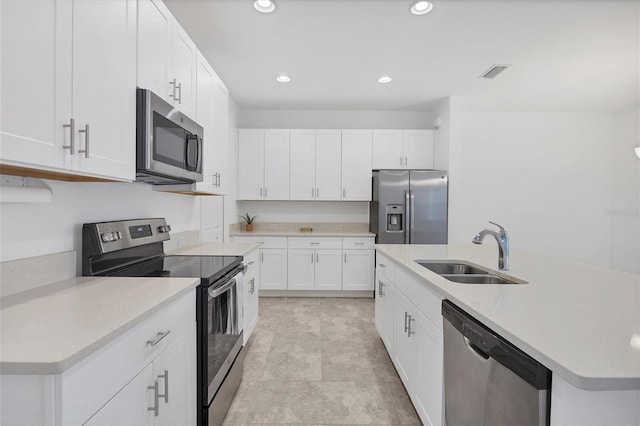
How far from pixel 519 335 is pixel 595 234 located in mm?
5388

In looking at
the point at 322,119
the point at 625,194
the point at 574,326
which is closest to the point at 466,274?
the point at 574,326

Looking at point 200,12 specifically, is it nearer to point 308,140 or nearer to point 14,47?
point 14,47

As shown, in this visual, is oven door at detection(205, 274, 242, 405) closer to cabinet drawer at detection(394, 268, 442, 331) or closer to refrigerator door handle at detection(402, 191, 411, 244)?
cabinet drawer at detection(394, 268, 442, 331)

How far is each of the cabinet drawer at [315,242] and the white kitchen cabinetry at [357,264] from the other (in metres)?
0.14

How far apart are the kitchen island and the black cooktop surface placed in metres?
1.09

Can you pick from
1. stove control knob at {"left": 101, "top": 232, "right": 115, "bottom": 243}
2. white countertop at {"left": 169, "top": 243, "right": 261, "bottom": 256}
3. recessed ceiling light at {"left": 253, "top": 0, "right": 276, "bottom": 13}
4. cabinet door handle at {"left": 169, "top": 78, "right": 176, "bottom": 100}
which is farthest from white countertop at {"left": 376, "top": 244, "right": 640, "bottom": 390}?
recessed ceiling light at {"left": 253, "top": 0, "right": 276, "bottom": 13}

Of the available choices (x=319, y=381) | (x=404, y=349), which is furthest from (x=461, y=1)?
(x=319, y=381)

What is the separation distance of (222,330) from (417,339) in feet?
3.63

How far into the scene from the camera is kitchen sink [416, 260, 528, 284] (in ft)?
5.78

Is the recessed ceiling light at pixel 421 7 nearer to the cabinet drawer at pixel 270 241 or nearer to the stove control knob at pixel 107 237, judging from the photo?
the stove control knob at pixel 107 237

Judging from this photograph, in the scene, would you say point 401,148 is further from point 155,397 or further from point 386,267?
point 155,397

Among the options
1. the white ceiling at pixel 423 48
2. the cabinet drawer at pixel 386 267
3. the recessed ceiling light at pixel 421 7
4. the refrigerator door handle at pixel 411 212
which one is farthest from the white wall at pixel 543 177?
the recessed ceiling light at pixel 421 7

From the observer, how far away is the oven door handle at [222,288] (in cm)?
163

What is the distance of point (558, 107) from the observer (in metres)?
4.60
